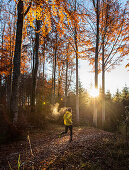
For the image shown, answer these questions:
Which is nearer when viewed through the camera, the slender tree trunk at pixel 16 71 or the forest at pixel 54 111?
the forest at pixel 54 111

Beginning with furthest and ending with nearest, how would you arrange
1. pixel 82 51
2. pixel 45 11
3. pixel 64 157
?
pixel 82 51
pixel 45 11
pixel 64 157

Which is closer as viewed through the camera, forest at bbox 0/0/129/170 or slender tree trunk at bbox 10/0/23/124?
forest at bbox 0/0/129/170

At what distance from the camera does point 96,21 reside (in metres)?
9.32

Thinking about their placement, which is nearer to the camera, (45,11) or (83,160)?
(83,160)

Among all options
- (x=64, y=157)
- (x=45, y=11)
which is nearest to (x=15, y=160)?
(x=64, y=157)

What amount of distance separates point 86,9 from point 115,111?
10.3m

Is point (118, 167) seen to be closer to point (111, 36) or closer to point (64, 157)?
point (64, 157)

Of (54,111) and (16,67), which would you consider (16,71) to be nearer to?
(16,67)

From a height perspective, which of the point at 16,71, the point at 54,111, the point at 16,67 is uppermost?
the point at 16,67

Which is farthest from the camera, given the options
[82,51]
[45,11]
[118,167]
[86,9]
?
[82,51]

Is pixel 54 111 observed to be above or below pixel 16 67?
below

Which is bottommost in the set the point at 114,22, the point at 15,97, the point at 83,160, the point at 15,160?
the point at 15,160

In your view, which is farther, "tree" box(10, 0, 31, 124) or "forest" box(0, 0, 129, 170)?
"tree" box(10, 0, 31, 124)

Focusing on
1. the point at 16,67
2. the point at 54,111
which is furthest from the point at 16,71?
the point at 54,111
